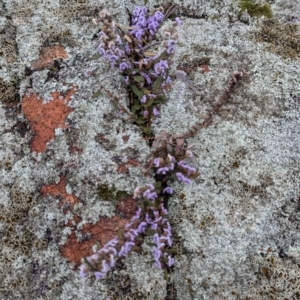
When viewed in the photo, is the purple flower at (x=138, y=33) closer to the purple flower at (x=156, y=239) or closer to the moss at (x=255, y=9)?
the moss at (x=255, y=9)

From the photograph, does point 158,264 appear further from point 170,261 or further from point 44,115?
point 44,115

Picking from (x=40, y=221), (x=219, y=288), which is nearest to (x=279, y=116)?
(x=219, y=288)

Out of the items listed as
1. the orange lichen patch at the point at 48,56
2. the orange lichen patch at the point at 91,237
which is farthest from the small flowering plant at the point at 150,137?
the orange lichen patch at the point at 48,56

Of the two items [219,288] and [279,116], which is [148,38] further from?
[219,288]

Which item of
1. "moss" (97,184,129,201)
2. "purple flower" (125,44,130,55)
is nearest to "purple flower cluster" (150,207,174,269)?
"moss" (97,184,129,201)

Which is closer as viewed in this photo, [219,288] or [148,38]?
[219,288]

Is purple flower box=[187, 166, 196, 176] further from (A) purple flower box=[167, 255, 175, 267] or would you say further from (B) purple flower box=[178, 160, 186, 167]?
(A) purple flower box=[167, 255, 175, 267]

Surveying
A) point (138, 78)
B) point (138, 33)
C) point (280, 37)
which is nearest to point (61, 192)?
point (138, 78)
